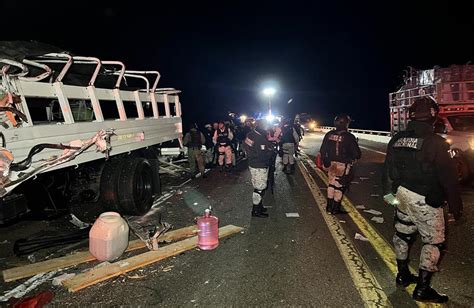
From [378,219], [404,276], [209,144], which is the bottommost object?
[378,219]

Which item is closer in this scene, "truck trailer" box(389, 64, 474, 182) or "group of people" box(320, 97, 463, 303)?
"group of people" box(320, 97, 463, 303)

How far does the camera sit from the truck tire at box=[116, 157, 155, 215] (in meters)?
6.02

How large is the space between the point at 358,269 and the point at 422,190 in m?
1.24

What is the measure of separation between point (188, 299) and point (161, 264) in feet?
3.25

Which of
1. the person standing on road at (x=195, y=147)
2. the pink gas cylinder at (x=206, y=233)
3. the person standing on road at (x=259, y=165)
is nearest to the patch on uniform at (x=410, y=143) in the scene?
the pink gas cylinder at (x=206, y=233)

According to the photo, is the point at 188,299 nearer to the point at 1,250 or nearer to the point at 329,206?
the point at 1,250

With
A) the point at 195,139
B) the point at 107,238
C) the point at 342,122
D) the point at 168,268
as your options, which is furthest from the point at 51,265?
the point at 195,139

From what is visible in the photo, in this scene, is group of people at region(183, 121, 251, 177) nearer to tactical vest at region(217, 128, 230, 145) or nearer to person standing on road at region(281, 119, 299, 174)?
tactical vest at region(217, 128, 230, 145)

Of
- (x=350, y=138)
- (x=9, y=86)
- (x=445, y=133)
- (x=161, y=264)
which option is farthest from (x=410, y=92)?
(x=9, y=86)

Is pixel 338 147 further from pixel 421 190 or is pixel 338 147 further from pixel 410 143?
pixel 421 190

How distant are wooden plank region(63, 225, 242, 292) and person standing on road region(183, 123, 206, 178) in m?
5.91

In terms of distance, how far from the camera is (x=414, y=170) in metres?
3.56

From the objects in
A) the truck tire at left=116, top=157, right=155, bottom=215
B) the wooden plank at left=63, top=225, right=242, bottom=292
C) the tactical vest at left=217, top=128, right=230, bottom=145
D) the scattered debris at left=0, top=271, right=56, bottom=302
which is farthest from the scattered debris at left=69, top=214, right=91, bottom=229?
the tactical vest at left=217, top=128, right=230, bottom=145

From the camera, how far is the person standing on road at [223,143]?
40.0 ft
